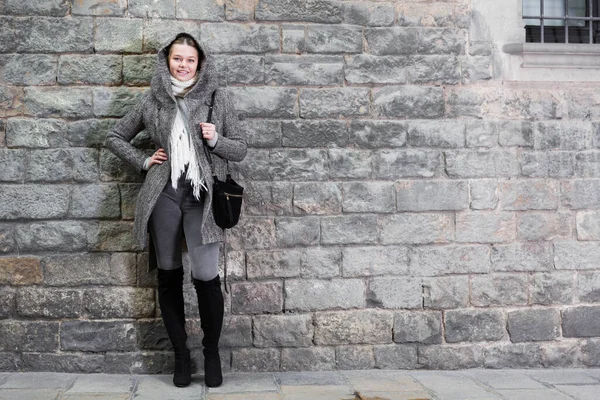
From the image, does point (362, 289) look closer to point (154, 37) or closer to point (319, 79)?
point (319, 79)

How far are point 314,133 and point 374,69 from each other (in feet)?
2.14

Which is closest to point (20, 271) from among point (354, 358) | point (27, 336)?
point (27, 336)

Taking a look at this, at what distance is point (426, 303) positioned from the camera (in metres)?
5.09

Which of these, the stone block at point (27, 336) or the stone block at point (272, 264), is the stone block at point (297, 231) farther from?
the stone block at point (27, 336)

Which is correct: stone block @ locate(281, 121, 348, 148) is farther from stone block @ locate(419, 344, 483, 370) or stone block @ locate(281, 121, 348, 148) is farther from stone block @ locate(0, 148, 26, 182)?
stone block @ locate(0, 148, 26, 182)

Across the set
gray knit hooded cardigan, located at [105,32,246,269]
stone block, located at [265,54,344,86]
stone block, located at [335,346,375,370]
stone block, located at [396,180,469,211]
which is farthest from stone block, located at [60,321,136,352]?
stone block, located at [396,180,469,211]

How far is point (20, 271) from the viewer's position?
15.9 ft

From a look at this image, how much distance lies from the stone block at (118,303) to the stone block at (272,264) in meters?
0.74

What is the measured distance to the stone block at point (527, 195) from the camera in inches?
203

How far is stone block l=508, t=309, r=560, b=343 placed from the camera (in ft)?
16.9

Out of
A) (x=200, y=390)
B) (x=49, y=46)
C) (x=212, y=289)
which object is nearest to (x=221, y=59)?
(x=49, y=46)

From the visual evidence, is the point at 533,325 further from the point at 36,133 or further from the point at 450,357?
the point at 36,133

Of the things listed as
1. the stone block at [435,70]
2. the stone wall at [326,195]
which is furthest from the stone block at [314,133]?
the stone block at [435,70]

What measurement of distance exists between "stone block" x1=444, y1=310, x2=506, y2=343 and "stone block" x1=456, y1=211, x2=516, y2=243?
54 cm
